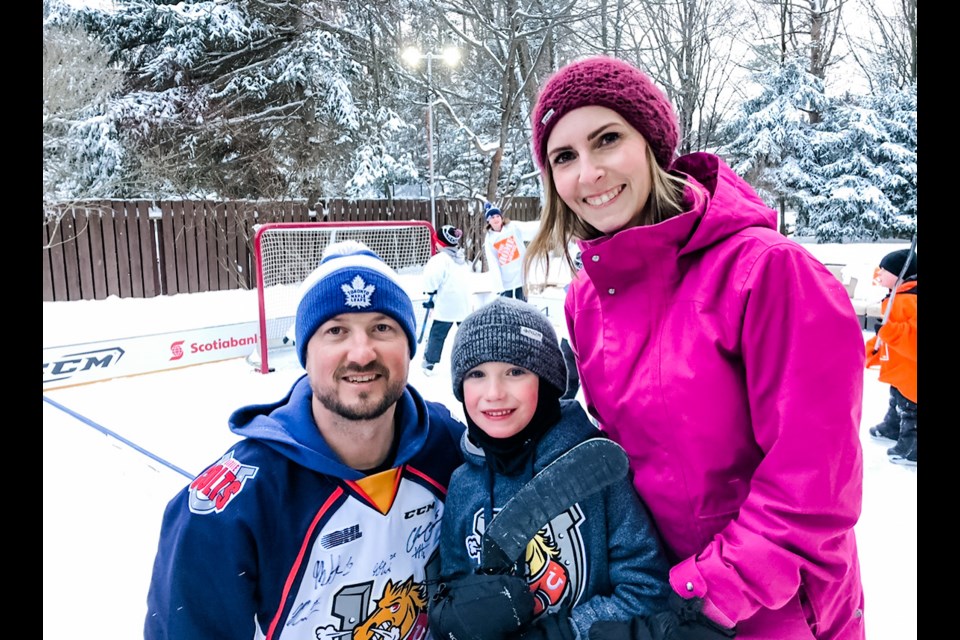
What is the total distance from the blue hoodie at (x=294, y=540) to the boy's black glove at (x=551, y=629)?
39cm

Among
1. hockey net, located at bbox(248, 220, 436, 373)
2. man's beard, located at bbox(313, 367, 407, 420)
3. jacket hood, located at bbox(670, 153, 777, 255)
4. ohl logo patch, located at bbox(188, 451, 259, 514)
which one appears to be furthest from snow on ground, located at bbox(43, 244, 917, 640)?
jacket hood, located at bbox(670, 153, 777, 255)

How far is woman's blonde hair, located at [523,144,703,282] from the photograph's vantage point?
1489 millimetres

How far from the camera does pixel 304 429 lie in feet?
5.43

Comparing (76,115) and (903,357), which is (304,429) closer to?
(903,357)

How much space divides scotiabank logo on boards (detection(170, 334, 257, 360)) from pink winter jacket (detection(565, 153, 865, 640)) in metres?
6.84

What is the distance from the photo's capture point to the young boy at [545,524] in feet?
4.82

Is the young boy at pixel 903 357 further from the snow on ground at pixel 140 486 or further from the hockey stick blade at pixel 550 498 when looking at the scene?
the hockey stick blade at pixel 550 498

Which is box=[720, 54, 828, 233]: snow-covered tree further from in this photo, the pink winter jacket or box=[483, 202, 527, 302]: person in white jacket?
the pink winter jacket

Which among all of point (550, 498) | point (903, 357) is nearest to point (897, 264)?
point (903, 357)

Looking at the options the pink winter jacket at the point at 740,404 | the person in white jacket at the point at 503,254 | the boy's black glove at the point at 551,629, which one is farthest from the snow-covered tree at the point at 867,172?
the boy's black glove at the point at 551,629

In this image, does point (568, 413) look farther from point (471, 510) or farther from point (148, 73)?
point (148, 73)

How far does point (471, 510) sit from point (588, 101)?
1.09 meters

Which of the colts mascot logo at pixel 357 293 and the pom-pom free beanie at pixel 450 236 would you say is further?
the pom-pom free beanie at pixel 450 236

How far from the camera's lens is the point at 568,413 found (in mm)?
1763
